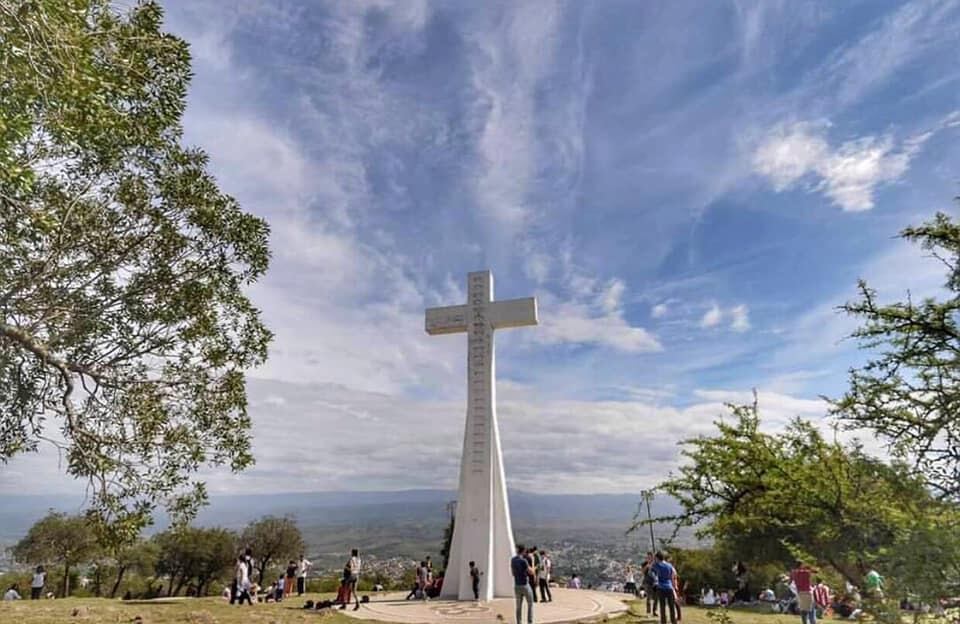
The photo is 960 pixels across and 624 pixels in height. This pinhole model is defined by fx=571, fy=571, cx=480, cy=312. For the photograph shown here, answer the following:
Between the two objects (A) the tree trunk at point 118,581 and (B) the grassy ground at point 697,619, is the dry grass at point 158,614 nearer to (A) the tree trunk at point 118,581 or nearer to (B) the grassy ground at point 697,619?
(B) the grassy ground at point 697,619

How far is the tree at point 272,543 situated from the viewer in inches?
1299

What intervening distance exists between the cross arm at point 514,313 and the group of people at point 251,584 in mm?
9768

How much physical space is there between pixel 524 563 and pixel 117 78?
1032 centimetres

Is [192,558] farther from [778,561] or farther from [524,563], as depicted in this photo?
[778,561]

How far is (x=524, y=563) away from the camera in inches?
443

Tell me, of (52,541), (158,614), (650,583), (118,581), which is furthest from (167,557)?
(650,583)

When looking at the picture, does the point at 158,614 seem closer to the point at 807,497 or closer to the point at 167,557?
the point at 807,497

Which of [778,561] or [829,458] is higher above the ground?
[829,458]

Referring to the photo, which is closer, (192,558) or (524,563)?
(524,563)

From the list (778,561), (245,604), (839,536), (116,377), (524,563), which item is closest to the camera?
(839,536)

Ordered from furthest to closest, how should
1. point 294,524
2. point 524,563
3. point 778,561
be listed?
point 294,524
point 524,563
point 778,561

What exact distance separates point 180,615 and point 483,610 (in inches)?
273

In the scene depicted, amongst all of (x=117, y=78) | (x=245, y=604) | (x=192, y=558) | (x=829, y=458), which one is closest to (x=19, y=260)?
(x=117, y=78)

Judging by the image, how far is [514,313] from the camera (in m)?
17.9
